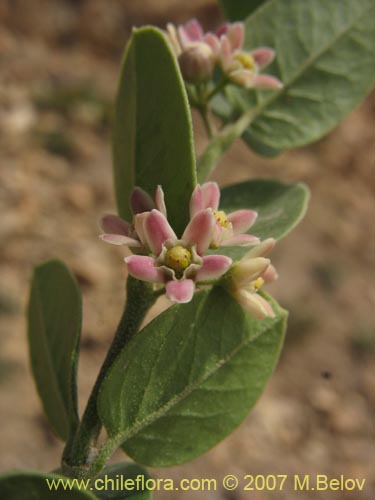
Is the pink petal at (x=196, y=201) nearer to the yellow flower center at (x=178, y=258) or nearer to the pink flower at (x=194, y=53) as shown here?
the yellow flower center at (x=178, y=258)

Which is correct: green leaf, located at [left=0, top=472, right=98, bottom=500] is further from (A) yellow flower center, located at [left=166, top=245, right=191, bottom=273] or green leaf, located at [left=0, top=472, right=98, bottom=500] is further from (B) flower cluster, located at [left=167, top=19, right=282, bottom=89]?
(B) flower cluster, located at [left=167, top=19, right=282, bottom=89]

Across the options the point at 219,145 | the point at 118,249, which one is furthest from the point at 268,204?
the point at 118,249

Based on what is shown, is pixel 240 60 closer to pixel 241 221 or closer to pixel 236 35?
pixel 236 35

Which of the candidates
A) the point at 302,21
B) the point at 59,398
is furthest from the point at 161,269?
the point at 302,21

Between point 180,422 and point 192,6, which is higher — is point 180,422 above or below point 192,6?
above

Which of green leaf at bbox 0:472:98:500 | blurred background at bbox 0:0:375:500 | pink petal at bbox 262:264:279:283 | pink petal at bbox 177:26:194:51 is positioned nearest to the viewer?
green leaf at bbox 0:472:98:500

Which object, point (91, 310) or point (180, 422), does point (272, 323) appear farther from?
point (91, 310)

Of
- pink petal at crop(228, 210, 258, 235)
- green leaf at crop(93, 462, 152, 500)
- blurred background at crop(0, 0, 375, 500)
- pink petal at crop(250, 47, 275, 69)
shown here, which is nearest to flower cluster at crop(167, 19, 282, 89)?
pink petal at crop(250, 47, 275, 69)

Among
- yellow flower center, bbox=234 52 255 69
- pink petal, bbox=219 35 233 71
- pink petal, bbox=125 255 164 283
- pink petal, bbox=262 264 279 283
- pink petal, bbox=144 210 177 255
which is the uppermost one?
pink petal, bbox=219 35 233 71
